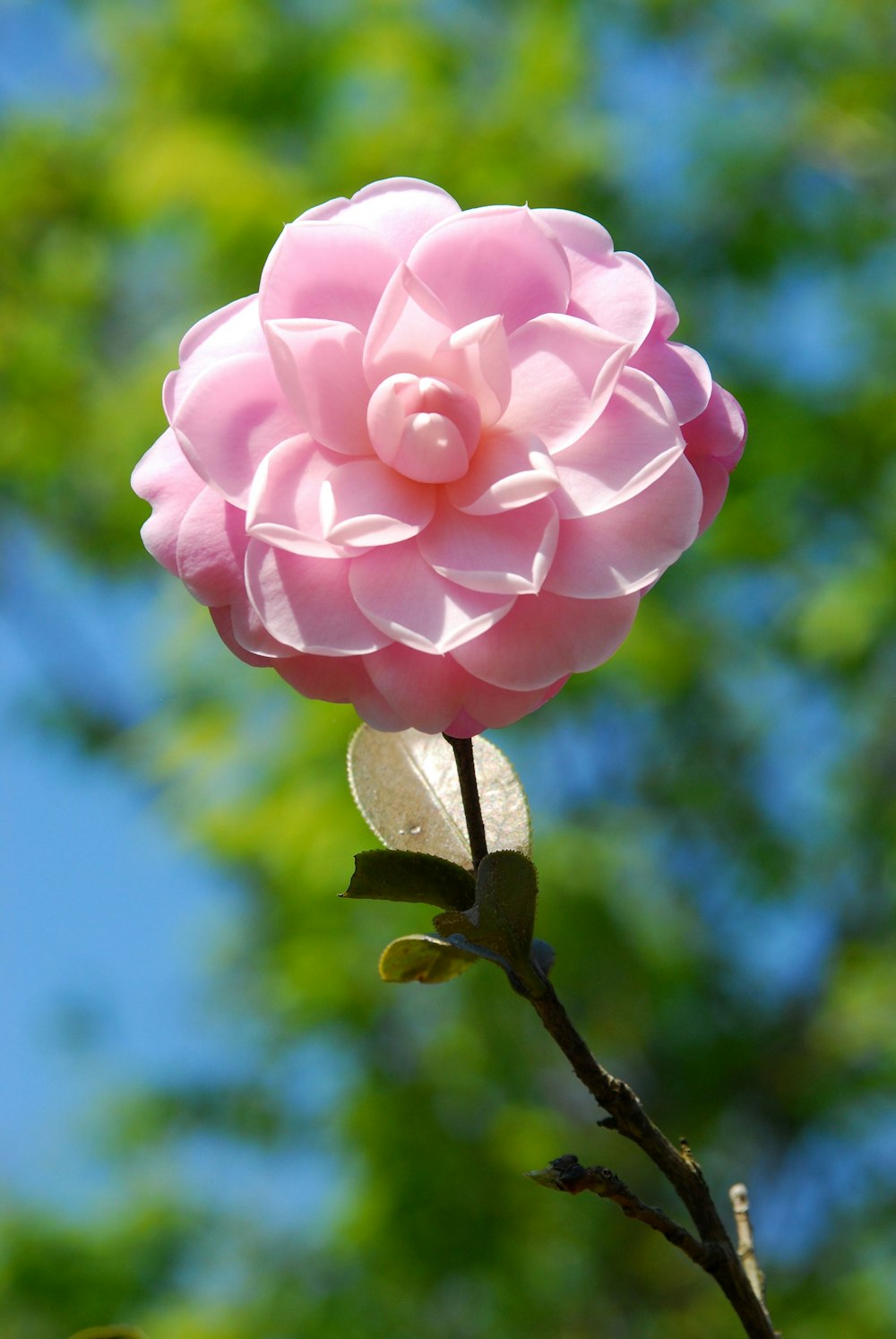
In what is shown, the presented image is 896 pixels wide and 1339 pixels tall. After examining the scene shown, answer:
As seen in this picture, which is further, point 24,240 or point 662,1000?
point 24,240

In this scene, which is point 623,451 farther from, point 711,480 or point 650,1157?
point 650,1157

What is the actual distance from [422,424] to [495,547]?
0.13 feet

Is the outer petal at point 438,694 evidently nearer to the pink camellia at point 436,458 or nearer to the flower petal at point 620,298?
the pink camellia at point 436,458

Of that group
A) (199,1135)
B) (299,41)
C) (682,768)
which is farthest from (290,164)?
(199,1135)

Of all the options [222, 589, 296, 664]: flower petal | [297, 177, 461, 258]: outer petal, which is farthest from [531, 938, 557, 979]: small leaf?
[297, 177, 461, 258]: outer petal

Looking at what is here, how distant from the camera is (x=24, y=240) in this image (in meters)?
3.97

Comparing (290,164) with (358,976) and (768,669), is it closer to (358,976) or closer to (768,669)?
(768,669)

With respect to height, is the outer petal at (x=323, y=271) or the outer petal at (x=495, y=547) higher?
the outer petal at (x=323, y=271)

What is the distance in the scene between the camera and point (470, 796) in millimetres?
359

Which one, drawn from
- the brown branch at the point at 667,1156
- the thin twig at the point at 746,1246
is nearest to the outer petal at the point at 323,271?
the brown branch at the point at 667,1156

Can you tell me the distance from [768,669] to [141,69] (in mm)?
2867

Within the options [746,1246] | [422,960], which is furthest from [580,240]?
[746,1246]

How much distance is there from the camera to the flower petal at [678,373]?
37 cm

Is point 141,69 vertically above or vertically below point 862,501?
above
